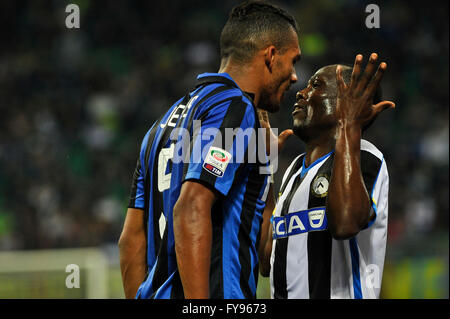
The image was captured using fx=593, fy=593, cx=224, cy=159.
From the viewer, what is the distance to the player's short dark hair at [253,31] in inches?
97.0

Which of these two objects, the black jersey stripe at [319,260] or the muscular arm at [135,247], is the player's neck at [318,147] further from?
the muscular arm at [135,247]

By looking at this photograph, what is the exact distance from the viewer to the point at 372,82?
239 centimetres

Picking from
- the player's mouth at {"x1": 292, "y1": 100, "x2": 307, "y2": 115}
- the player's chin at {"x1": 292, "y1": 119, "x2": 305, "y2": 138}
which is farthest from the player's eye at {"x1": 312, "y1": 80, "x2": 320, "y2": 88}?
the player's chin at {"x1": 292, "y1": 119, "x2": 305, "y2": 138}

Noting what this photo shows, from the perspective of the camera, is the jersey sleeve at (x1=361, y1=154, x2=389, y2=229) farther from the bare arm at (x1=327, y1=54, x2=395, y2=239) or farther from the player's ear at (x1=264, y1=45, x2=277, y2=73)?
the player's ear at (x1=264, y1=45, x2=277, y2=73)

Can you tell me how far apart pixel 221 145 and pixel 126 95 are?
335 inches

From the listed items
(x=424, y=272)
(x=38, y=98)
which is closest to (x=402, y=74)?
(x=424, y=272)

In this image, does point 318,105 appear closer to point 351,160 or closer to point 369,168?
point 369,168

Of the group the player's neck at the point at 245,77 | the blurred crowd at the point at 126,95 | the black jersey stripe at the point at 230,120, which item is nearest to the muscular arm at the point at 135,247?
the black jersey stripe at the point at 230,120

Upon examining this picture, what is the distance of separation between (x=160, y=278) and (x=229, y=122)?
65cm

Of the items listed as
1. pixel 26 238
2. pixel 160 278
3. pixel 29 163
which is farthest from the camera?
pixel 29 163

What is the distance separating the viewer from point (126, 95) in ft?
34.2

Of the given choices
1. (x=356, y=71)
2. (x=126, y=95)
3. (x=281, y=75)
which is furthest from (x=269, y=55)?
(x=126, y=95)
